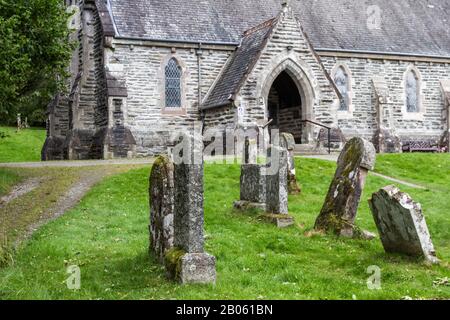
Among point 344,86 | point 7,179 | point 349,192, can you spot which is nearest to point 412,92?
point 344,86

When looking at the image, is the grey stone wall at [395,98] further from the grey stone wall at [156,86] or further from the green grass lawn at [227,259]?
the green grass lawn at [227,259]

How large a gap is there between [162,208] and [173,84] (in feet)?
66.1

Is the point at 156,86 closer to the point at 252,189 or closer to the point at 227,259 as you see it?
the point at 252,189

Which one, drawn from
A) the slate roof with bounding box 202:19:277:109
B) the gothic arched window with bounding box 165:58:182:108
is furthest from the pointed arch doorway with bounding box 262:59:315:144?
the gothic arched window with bounding box 165:58:182:108

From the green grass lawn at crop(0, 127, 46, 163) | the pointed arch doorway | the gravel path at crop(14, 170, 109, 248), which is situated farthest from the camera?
the green grass lawn at crop(0, 127, 46, 163)

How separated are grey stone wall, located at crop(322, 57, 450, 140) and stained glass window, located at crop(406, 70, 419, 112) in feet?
1.09

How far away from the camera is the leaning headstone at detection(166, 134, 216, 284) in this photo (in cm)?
855

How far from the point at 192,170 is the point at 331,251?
11.5 feet

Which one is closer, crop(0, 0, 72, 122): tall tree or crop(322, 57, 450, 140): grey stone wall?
crop(0, 0, 72, 122): tall tree

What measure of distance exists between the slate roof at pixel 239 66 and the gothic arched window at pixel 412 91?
10219 mm

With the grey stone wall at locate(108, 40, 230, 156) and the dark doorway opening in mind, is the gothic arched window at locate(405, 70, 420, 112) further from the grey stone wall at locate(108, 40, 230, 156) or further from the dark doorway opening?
the grey stone wall at locate(108, 40, 230, 156)

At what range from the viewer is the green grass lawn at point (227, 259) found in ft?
26.9

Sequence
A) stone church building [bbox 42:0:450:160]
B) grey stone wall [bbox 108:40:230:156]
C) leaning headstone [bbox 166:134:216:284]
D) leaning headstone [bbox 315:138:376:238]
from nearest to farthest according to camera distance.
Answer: leaning headstone [bbox 166:134:216:284] < leaning headstone [bbox 315:138:376:238] < stone church building [bbox 42:0:450:160] < grey stone wall [bbox 108:40:230:156]

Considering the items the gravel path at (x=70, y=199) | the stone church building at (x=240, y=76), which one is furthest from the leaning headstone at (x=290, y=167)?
the stone church building at (x=240, y=76)
